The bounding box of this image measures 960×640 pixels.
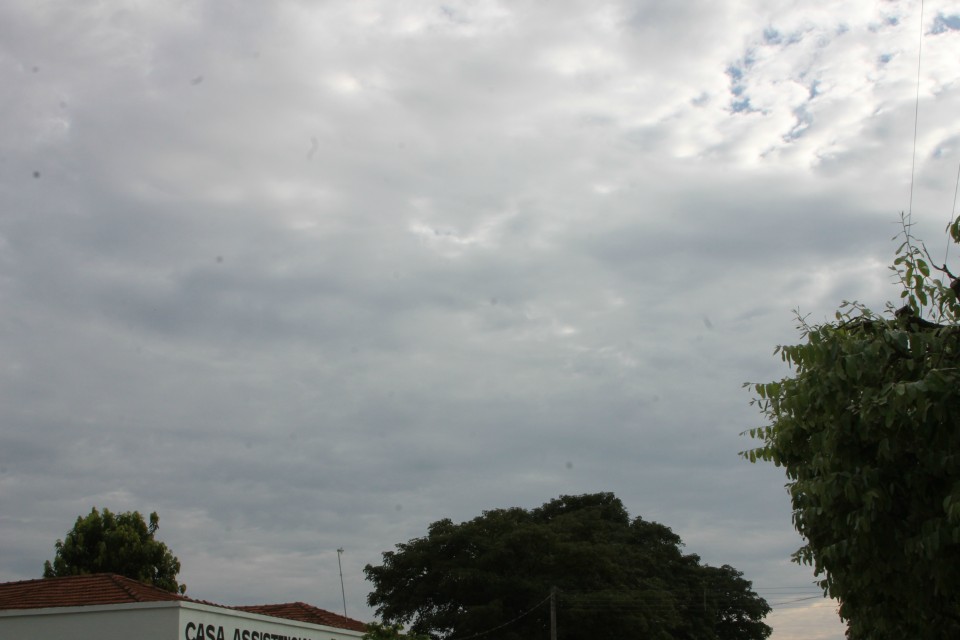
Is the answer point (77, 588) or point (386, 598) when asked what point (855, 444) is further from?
point (386, 598)

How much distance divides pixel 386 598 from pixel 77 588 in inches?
960

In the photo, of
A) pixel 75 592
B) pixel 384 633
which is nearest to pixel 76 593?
pixel 75 592

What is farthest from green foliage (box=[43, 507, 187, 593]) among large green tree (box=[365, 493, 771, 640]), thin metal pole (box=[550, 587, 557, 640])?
thin metal pole (box=[550, 587, 557, 640])

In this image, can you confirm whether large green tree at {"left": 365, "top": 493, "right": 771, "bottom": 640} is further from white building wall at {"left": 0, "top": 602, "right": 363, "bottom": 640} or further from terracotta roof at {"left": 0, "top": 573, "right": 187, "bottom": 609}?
white building wall at {"left": 0, "top": 602, "right": 363, "bottom": 640}

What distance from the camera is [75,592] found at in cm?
2431

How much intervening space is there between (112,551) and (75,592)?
22.2 meters

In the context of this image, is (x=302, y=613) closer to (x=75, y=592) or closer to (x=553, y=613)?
(x=75, y=592)

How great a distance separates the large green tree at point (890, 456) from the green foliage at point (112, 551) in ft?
138

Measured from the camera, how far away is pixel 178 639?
20688mm

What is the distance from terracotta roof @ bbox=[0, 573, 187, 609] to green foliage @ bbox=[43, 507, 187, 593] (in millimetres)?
19181

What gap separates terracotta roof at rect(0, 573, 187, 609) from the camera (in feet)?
75.6

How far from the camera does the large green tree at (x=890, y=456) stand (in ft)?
24.5

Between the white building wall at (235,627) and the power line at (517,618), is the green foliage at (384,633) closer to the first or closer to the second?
the white building wall at (235,627)

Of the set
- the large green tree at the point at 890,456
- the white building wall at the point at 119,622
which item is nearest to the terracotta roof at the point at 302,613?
the white building wall at the point at 119,622
